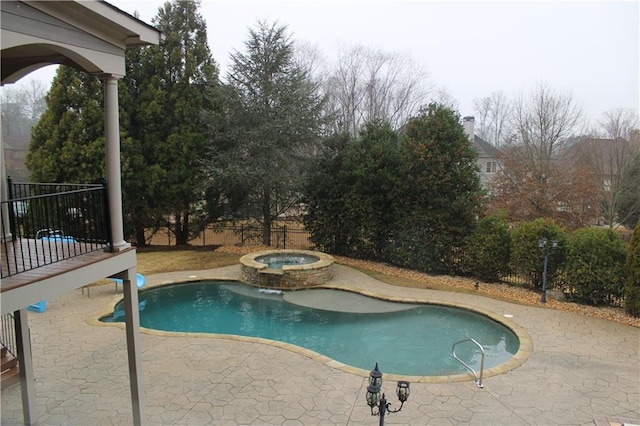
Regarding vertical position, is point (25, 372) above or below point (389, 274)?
above

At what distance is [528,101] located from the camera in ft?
80.9

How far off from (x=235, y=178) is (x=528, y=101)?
60.6ft

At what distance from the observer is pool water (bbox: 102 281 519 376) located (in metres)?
8.39

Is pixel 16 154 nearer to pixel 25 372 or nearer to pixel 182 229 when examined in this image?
pixel 182 229

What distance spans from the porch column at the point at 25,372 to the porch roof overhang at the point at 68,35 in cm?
325

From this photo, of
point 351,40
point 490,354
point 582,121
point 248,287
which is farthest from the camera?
point 351,40

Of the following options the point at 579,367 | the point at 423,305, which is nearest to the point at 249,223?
the point at 423,305

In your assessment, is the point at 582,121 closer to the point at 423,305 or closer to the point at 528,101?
the point at 528,101

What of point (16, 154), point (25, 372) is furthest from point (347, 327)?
point (16, 154)

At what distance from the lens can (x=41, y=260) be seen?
475 centimetres

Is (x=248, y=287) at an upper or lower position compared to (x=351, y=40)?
lower

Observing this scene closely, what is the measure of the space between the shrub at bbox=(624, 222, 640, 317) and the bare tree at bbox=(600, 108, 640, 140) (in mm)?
18182

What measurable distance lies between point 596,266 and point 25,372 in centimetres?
1223

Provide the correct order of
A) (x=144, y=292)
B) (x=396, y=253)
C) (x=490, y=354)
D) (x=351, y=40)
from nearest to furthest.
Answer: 1. (x=490, y=354)
2. (x=144, y=292)
3. (x=396, y=253)
4. (x=351, y=40)
